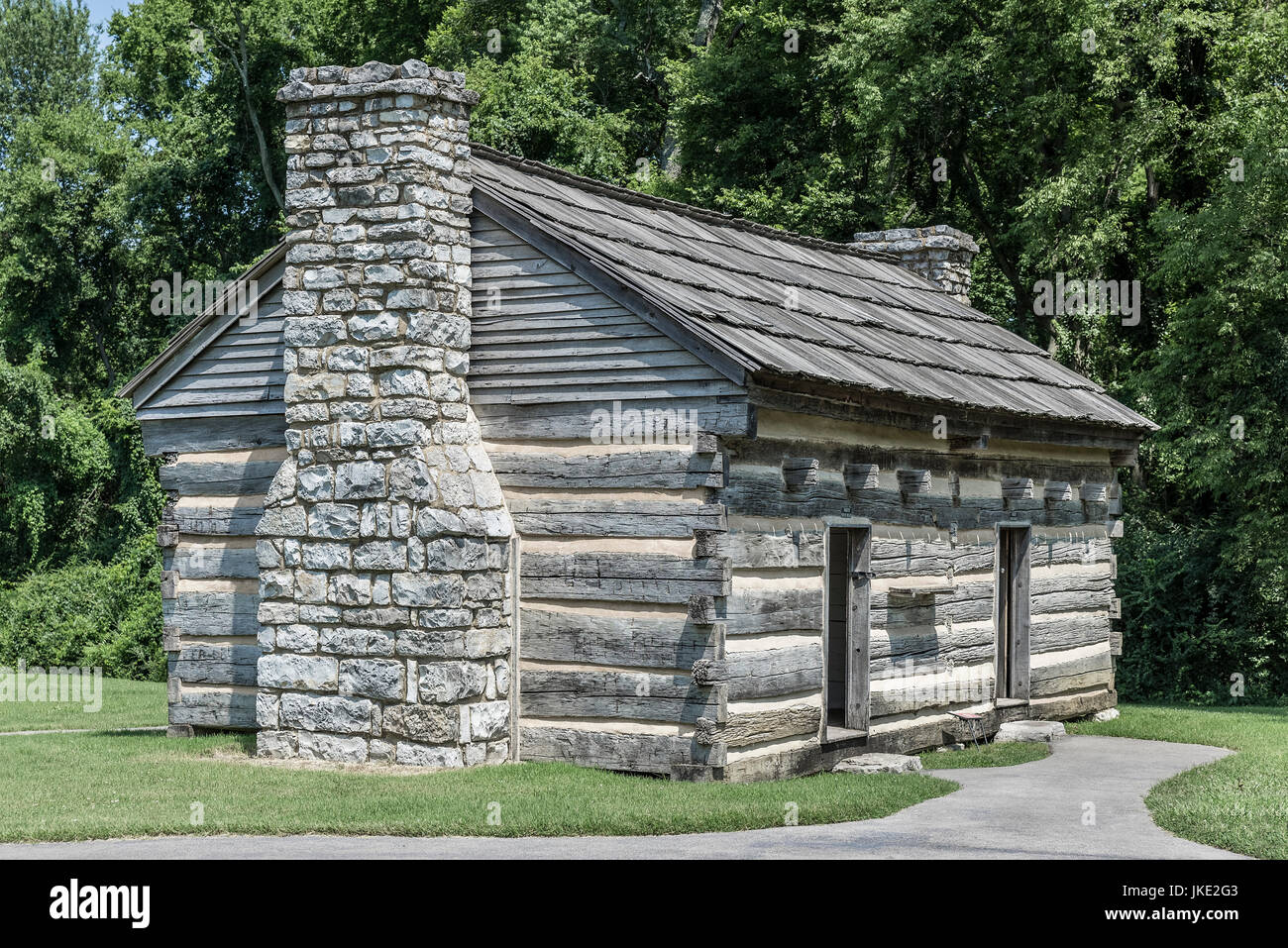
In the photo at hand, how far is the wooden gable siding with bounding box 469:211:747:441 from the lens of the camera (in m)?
13.4

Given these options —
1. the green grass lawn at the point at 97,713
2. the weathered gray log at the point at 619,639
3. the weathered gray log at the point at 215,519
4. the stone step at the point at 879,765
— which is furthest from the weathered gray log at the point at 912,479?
the green grass lawn at the point at 97,713

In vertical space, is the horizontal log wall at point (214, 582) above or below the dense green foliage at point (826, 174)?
below


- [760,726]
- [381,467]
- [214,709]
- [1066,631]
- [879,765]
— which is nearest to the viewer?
[760,726]

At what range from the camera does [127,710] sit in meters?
20.9

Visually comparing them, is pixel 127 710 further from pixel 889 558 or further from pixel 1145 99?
pixel 1145 99

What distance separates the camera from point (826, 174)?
106 feet

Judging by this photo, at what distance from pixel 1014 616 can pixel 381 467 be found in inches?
336

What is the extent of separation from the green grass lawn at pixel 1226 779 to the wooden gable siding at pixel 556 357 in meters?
4.83

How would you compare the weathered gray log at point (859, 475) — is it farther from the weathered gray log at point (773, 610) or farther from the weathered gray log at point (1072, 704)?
the weathered gray log at point (1072, 704)

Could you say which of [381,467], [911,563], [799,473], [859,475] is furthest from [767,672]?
[381,467]

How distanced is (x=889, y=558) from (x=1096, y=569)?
5935 mm

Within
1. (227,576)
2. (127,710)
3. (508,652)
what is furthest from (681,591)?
(127,710)

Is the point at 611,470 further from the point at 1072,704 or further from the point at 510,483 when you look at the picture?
the point at 1072,704

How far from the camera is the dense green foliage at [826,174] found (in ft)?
79.4
